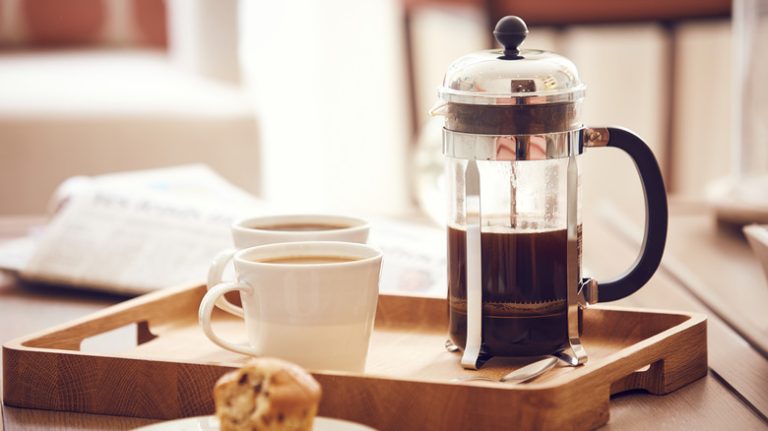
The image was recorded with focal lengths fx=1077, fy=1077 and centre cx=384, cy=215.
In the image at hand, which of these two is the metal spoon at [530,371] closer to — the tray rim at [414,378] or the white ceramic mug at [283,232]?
the tray rim at [414,378]

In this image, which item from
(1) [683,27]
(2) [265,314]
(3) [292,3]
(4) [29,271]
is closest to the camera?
(2) [265,314]

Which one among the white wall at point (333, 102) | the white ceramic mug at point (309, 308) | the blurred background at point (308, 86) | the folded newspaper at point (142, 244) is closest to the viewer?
the white ceramic mug at point (309, 308)

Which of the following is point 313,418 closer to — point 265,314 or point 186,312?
point 265,314

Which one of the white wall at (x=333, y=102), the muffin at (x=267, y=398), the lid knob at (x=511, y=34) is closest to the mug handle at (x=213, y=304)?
the muffin at (x=267, y=398)

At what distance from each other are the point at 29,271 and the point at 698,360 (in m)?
0.65

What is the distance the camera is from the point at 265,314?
0.66 meters

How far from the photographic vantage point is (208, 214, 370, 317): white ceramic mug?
75 centimetres

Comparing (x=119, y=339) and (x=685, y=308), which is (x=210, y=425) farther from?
(x=685, y=308)

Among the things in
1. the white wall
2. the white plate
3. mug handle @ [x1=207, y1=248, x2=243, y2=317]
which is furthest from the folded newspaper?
the white wall

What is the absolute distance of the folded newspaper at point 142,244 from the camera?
1.03 m

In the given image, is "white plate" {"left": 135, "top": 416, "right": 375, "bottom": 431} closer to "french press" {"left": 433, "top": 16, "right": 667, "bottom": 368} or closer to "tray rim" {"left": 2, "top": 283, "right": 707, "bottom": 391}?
"tray rim" {"left": 2, "top": 283, "right": 707, "bottom": 391}

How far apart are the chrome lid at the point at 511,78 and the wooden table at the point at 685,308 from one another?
200 mm

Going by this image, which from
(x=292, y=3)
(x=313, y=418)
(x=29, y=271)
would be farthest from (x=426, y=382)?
(x=292, y=3)

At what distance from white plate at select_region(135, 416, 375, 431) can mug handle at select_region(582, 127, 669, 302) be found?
23 centimetres
